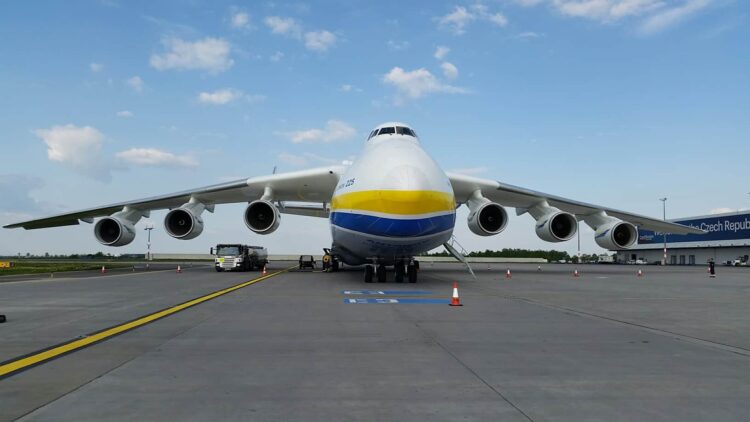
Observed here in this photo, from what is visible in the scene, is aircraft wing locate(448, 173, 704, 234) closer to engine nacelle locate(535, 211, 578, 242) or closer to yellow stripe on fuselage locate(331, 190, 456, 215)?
engine nacelle locate(535, 211, 578, 242)

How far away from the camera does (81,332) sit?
721 cm

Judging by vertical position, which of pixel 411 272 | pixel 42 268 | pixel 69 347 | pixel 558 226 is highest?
pixel 558 226

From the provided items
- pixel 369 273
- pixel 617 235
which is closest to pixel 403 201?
pixel 369 273

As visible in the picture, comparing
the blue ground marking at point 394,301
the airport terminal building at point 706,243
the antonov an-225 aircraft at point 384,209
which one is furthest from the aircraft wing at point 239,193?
the airport terminal building at point 706,243

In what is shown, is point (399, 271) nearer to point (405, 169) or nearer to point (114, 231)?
point (405, 169)

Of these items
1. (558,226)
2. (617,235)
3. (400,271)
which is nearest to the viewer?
(400,271)

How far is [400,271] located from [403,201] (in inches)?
151

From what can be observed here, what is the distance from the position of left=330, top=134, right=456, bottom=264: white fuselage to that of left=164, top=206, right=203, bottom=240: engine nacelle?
8.76 meters

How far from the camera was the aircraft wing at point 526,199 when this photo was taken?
75.1ft

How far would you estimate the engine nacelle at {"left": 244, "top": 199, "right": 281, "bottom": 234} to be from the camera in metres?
22.0

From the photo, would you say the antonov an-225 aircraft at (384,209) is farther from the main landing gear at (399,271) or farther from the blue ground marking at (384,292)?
the blue ground marking at (384,292)

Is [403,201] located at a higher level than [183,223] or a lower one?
higher

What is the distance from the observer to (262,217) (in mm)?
22375

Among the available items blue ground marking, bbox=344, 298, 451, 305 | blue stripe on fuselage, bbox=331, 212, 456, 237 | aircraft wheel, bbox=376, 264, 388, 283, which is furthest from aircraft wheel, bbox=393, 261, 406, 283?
blue ground marking, bbox=344, 298, 451, 305
